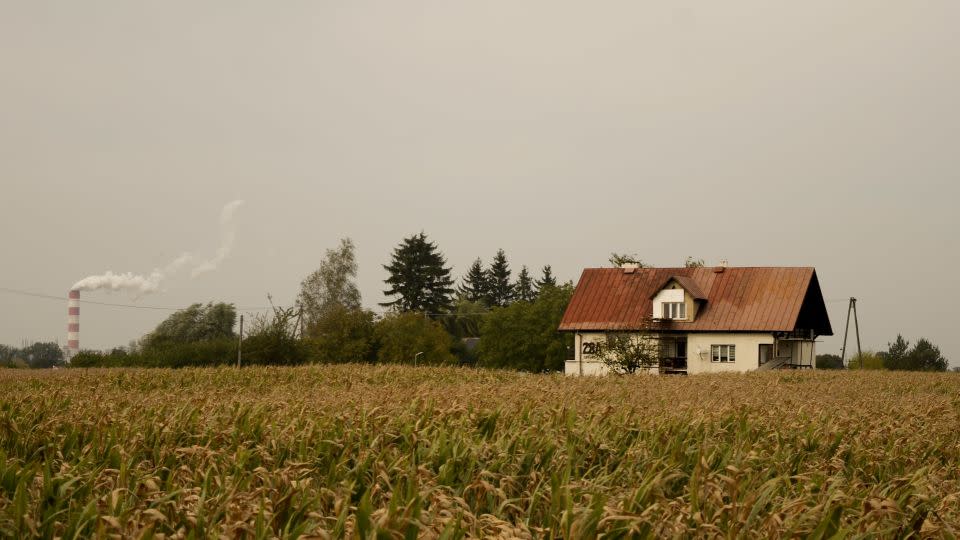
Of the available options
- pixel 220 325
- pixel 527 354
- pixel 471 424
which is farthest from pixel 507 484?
pixel 220 325

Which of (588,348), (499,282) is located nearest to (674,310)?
(588,348)

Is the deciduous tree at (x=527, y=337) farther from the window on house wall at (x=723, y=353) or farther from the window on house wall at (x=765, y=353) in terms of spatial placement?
the window on house wall at (x=765, y=353)

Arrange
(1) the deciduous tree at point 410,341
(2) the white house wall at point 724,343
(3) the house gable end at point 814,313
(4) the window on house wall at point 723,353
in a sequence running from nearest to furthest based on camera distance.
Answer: (2) the white house wall at point 724,343 → (4) the window on house wall at point 723,353 → (3) the house gable end at point 814,313 → (1) the deciduous tree at point 410,341

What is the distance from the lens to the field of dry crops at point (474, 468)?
511cm

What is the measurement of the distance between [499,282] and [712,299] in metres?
63.0

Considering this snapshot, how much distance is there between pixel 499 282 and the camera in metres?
123

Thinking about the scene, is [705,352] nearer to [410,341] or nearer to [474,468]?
[410,341]

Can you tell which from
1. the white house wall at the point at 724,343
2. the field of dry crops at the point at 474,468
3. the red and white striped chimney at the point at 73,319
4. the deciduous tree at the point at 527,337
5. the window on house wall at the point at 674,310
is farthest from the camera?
the red and white striped chimney at the point at 73,319

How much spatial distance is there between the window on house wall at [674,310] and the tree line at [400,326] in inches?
563

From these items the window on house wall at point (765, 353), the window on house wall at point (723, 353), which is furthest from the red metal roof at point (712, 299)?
the window on house wall at point (765, 353)

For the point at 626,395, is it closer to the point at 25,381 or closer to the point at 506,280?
the point at 25,381

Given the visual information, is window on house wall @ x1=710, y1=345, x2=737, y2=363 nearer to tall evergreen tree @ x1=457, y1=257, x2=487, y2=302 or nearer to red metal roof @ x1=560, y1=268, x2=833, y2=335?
red metal roof @ x1=560, y1=268, x2=833, y2=335

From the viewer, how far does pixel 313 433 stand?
9.03 meters

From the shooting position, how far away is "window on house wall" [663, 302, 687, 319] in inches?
2398
